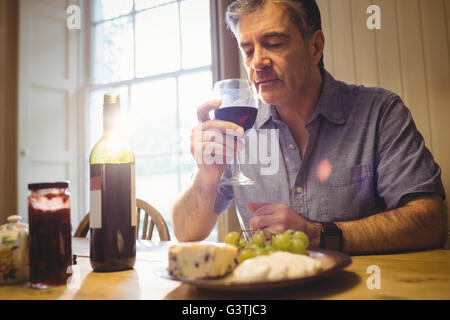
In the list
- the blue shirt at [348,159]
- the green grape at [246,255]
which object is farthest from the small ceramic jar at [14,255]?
the blue shirt at [348,159]

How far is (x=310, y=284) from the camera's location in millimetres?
559

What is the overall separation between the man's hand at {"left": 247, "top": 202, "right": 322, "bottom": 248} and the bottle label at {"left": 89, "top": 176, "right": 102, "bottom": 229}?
0.32 m

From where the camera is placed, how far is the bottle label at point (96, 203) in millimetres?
684

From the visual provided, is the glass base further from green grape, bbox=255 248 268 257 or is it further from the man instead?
green grape, bbox=255 248 268 257

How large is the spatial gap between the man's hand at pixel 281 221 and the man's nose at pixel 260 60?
551 mm

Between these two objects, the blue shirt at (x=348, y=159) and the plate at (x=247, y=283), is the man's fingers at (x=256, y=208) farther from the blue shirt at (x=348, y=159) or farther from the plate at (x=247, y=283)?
the blue shirt at (x=348, y=159)

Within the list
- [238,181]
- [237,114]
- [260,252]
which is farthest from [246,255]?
[237,114]

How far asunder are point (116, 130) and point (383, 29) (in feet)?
6.59

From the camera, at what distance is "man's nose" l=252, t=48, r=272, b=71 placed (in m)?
1.22

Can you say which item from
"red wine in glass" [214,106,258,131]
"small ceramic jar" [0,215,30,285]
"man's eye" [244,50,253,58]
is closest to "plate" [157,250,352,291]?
"small ceramic jar" [0,215,30,285]

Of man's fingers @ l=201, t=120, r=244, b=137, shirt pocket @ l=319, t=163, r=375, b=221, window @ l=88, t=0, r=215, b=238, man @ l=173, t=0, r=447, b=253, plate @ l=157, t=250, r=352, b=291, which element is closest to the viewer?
plate @ l=157, t=250, r=352, b=291

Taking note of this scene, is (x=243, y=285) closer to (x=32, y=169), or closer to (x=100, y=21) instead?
(x=32, y=169)

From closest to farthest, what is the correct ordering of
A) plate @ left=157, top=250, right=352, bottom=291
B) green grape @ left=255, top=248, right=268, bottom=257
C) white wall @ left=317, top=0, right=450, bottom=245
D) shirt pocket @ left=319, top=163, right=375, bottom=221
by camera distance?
plate @ left=157, top=250, right=352, bottom=291
green grape @ left=255, top=248, right=268, bottom=257
shirt pocket @ left=319, top=163, right=375, bottom=221
white wall @ left=317, top=0, right=450, bottom=245

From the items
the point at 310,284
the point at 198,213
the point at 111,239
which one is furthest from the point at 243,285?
the point at 198,213
